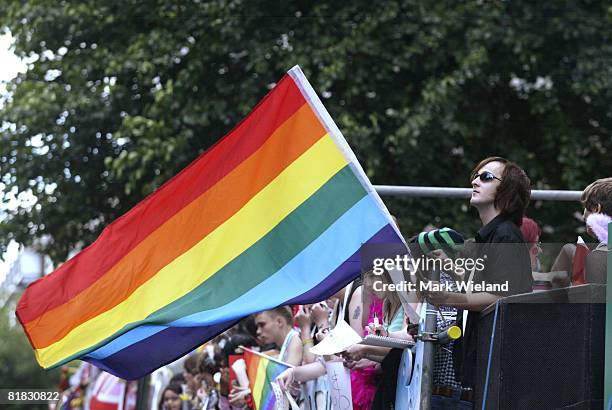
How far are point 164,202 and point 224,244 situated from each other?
0.59 metres

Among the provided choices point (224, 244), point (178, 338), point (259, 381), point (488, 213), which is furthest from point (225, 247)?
point (259, 381)

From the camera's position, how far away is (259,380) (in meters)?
9.04

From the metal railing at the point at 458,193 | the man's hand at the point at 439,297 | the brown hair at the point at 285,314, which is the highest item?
the metal railing at the point at 458,193

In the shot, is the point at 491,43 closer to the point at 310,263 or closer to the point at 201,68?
the point at 201,68

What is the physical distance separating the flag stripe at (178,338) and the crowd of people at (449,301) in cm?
19

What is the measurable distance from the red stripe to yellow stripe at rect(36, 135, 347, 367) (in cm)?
28

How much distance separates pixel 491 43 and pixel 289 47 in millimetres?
2281

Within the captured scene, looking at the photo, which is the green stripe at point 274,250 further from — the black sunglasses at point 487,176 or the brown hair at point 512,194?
the brown hair at point 512,194

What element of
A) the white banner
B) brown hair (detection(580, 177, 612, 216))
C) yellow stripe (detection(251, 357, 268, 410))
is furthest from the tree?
brown hair (detection(580, 177, 612, 216))

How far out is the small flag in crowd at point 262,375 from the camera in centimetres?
869

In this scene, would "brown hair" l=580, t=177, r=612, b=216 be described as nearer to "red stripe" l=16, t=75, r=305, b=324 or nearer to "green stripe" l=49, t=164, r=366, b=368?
"green stripe" l=49, t=164, r=366, b=368

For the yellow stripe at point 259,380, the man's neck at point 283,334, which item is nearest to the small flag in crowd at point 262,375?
the yellow stripe at point 259,380

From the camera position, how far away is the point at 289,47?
48.0 feet

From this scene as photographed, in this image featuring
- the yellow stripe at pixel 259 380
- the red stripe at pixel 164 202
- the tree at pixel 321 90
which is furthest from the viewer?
the tree at pixel 321 90
